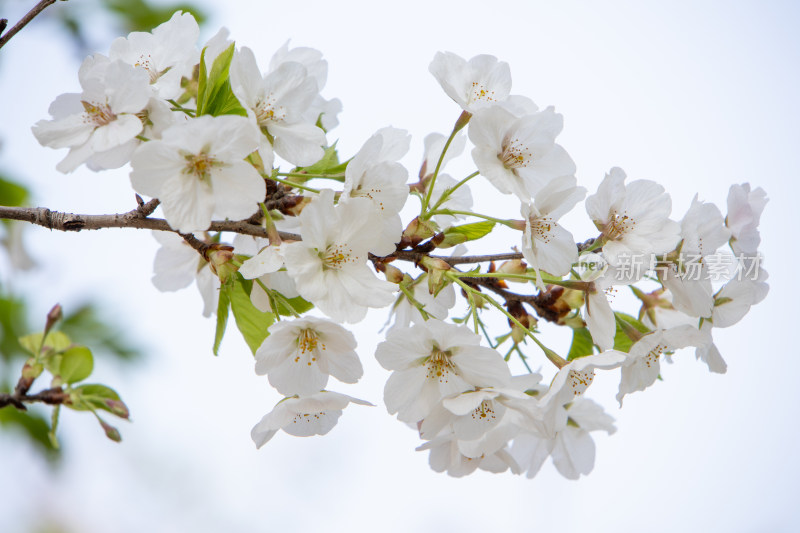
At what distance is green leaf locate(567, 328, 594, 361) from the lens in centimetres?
105

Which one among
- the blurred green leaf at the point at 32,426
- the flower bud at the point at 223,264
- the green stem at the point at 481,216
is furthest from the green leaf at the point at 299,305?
the blurred green leaf at the point at 32,426

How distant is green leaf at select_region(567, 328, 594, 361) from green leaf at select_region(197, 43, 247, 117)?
0.62 meters

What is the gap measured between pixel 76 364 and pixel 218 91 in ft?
2.28

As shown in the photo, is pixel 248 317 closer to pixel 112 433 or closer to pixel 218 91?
pixel 218 91

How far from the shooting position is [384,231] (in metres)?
0.81

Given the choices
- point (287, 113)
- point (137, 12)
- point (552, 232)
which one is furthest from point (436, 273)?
point (137, 12)

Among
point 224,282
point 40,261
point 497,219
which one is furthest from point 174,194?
point 40,261

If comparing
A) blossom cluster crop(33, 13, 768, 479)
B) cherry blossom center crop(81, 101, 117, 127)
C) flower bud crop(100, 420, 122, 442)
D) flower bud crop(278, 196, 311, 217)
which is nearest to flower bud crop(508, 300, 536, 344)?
blossom cluster crop(33, 13, 768, 479)

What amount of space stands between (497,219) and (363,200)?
0.21 metres

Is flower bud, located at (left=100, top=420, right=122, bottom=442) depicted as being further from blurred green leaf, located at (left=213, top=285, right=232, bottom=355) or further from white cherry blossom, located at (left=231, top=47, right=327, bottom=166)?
white cherry blossom, located at (left=231, top=47, right=327, bottom=166)

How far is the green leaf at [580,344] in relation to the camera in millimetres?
1053

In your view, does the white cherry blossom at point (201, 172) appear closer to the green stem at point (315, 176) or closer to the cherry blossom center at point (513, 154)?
the green stem at point (315, 176)

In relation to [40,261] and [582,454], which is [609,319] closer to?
[582,454]

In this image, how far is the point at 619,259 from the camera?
0.85 meters
